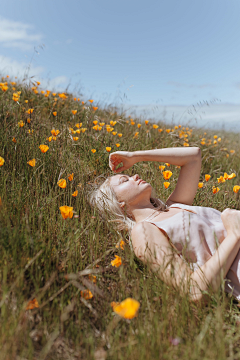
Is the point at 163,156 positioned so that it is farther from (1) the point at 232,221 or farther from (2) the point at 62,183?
(2) the point at 62,183

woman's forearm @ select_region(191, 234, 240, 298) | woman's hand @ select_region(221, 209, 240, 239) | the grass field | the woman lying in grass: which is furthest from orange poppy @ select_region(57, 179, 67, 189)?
woman's hand @ select_region(221, 209, 240, 239)

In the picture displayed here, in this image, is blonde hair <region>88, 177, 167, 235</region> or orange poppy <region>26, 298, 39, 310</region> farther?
blonde hair <region>88, 177, 167, 235</region>

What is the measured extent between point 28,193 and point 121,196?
769 millimetres

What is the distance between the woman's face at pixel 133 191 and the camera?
2199 mm

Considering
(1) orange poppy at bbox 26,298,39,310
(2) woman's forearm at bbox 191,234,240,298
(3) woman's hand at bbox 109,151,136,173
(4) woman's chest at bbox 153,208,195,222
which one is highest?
(3) woman's hand at bbox 109,151,136,173

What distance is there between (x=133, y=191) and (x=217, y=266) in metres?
0.90

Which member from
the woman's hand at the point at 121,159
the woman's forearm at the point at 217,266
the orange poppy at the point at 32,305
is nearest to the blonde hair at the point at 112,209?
the woman's hand at the point at 121,159

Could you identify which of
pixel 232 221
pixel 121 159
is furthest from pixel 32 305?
pixel 121 159

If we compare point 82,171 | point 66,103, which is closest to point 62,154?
point 82,171

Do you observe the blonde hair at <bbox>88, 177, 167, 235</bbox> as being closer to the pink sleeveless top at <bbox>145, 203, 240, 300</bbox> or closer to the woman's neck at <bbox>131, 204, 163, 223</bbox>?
the woman's neck at <bbox>131, 204, 163, 223</bbox>

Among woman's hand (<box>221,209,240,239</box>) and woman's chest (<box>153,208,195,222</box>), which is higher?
woman's hand (<box>221,209,240,239</box>)

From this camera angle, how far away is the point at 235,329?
147 centimetres

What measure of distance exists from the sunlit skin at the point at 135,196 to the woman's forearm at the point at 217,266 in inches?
28.7

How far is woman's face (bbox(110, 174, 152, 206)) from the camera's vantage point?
220 centimetres
